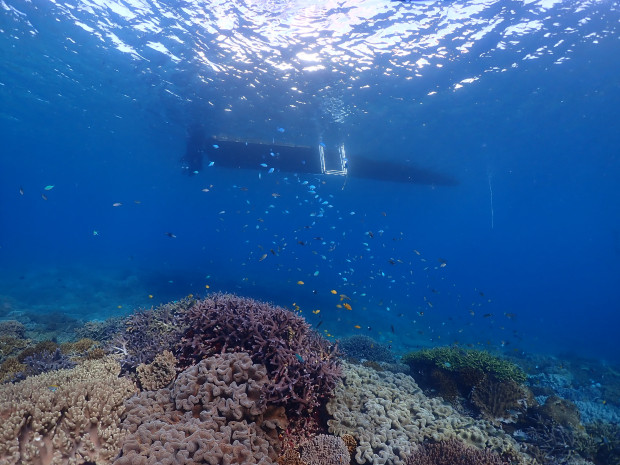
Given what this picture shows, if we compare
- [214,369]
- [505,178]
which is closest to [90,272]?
[214,369]

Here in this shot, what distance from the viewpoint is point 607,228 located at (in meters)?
74.7

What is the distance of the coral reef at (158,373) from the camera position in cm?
541

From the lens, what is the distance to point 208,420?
4.08 metres

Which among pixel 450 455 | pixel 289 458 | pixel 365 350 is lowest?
pixel 365 350

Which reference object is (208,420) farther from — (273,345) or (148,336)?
(148,336)

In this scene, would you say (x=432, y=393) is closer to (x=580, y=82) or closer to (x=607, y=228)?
(x=580, y=82)

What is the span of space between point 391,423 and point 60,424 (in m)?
5.40

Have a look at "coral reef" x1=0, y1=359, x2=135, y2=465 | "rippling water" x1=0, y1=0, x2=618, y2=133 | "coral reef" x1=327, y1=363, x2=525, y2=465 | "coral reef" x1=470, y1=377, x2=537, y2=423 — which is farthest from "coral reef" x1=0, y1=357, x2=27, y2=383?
"rippling water" x1=0, y1=0, x2=618, y2=133

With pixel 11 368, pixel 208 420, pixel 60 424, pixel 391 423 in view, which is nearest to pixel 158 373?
pixel 60 424

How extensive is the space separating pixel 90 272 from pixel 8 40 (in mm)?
26016

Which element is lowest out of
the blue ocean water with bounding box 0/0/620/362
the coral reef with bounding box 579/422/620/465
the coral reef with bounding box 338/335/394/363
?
the coral reef with bounding box 338/335/394/363

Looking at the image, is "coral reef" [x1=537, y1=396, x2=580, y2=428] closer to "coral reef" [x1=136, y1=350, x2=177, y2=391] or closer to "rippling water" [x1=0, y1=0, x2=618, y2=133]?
"coral reef" [x1=136, y1=350, x2=177, y2=391]

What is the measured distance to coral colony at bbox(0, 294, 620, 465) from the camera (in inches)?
155

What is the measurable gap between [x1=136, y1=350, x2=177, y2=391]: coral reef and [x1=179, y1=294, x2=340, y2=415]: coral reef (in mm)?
293
